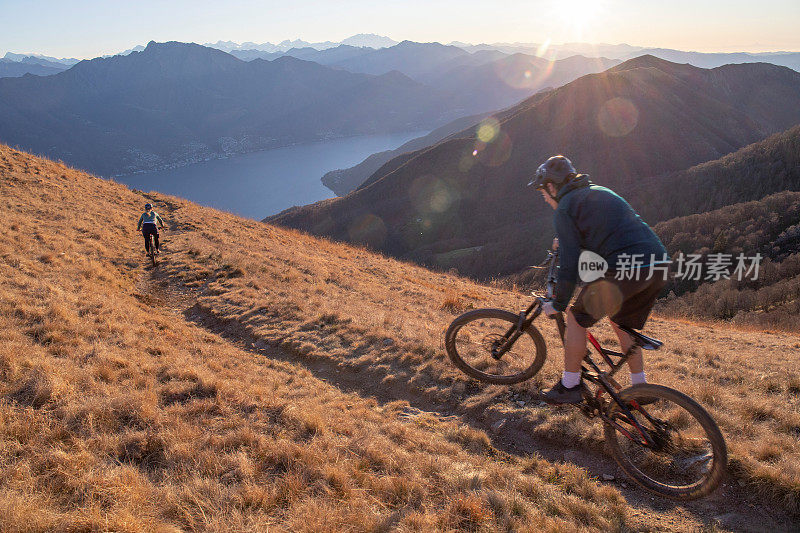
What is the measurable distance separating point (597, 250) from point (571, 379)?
137cm

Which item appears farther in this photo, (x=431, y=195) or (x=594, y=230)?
(x=431, y=195)

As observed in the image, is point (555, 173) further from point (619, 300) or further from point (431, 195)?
point (431, 195)

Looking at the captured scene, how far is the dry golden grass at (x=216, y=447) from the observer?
2869mm

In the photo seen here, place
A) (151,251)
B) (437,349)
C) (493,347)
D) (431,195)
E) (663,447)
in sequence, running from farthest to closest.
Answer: (431,195)
(151,251)
(437,349)
(493,347)
(663,447)

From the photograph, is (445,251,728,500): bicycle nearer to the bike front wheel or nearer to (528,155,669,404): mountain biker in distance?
(528,155,669,404): mountain biker in distance

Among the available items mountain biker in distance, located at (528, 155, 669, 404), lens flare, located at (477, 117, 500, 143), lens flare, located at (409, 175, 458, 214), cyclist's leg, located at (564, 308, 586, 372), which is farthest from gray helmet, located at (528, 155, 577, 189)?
lens flare, located at (477, 117, 500, 143)

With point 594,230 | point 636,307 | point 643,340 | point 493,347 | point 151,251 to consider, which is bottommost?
point 151,251

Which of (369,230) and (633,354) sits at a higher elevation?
(369,230)

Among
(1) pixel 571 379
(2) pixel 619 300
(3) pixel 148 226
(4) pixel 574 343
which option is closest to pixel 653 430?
(1) pixel 571 379

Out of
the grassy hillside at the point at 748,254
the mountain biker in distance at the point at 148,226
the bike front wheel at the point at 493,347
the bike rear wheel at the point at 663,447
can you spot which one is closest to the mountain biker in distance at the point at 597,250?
the bike rear wheel at the point at 663,447

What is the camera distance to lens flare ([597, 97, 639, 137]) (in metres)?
94.2

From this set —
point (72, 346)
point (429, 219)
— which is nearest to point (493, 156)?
point (429, 219)

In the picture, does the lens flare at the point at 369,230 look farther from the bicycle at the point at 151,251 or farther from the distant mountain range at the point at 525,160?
the bicycle at the point at 151,251

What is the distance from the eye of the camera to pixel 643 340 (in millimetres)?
3605
